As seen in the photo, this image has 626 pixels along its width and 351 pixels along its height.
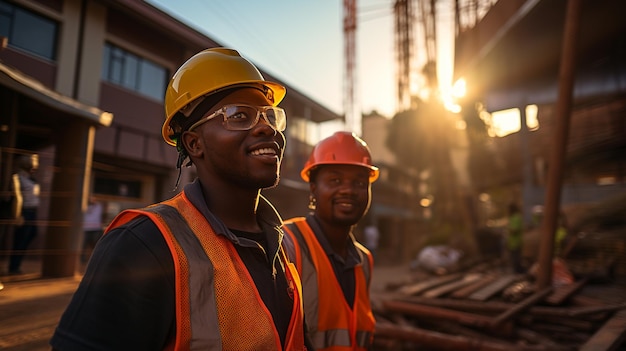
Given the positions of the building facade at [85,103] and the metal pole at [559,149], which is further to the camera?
the building facade at [85,103]

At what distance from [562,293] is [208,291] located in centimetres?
564

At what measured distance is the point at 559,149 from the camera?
5938 millimetres

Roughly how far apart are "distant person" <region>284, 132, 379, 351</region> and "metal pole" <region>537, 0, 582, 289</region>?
3.87 meters

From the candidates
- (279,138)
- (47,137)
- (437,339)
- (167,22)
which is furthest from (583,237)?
(167,22)

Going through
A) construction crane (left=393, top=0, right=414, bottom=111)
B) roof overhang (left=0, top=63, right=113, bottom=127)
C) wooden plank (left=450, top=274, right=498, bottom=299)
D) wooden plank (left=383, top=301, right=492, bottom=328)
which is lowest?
wooden plank (left=383, top=301, right=492, bottom=328)

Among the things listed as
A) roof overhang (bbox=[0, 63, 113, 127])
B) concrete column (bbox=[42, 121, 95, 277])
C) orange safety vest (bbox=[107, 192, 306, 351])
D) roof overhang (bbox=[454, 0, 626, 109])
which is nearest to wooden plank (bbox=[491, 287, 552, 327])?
orange safety vest (bbox=[107, 192, 306, 351])

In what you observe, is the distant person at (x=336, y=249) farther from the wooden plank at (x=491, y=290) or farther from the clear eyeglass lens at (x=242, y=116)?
the wooden plank at (x=491, y=290)

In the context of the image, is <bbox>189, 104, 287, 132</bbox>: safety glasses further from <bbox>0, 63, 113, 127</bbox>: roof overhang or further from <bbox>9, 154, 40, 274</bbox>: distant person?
<bbox>9, 154, 40, 274</bbox>: distant person

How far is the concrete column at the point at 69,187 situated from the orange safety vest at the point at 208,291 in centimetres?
666

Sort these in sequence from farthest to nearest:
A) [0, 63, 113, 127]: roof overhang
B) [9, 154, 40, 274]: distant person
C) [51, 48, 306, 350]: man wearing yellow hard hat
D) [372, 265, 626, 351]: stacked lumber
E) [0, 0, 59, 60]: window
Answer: [0, 0, 59, 60]: window → [9, 154, 40, 274]: distant person → [0, 63, 113, 127]: roof overhang → [372, 265, 626, 351]: stacked lumber → [51, 48, 306, 350]: man wearing yellow hard hat

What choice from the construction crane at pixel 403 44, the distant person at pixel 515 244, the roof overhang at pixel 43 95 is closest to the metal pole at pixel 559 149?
the distant person at pixel 515 244

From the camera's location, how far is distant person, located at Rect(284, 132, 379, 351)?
2.61 m

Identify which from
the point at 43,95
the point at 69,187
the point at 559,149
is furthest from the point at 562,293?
the point at 69,187

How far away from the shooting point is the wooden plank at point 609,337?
324cm
